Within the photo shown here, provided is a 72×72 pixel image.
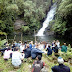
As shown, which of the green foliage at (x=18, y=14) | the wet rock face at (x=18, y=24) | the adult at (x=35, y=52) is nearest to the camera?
the adult at (x=35, y=52)

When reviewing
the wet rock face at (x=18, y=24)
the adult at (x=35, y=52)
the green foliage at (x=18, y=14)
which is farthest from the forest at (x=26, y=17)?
the adult at (x=35, y=52)

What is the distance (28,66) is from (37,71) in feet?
6.54

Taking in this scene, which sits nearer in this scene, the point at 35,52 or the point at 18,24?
the point at 35,52

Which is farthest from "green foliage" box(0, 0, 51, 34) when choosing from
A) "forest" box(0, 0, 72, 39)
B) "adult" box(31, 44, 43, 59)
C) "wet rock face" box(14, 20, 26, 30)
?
"adult" box(31, 44, 43, 59)

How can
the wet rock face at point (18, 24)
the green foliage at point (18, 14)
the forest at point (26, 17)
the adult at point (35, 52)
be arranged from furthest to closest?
1. the wet rock face at point (18, 24)
2. the green foliage at point (18, 14)
3. the forest at point (26, 17)
4. the adult at point (35, 52)

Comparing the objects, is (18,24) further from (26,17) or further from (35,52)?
(35,52)

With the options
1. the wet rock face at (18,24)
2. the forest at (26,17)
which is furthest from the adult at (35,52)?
the wet rock face at (18,24)

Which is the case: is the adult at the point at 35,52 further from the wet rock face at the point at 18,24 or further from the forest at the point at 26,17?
the wet rock face at the point at 18,24

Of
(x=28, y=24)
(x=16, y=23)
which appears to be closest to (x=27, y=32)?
(x=28, y=24)

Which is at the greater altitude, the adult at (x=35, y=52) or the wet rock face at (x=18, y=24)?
the wet rock face at (x=18, y=24)

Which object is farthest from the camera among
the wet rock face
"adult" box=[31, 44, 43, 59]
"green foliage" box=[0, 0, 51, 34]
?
the wet rock face

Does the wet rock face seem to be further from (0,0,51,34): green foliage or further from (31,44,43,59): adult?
(31,44,43,59): adult

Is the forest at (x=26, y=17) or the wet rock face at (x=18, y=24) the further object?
the wet rock face at (x=18, y=24)

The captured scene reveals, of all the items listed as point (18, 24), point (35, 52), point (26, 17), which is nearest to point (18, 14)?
point (26, 17)
